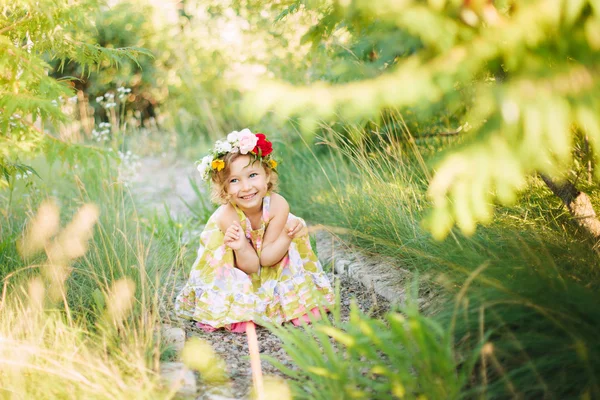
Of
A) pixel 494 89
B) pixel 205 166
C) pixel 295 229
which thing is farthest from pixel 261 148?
pixel 494 89

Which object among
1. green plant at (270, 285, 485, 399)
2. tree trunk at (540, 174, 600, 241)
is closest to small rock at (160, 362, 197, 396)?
green plant at (270, 285, 485, 399)

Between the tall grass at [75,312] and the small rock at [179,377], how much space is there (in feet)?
0.17

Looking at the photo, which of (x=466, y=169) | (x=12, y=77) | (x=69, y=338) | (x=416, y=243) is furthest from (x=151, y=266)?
(x=466, y=169)

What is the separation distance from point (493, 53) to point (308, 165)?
12.1ft

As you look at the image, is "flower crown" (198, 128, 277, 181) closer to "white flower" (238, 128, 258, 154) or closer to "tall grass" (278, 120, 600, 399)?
"white flower" (238, 128, 258, 154)

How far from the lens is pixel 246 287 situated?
3.23 metres

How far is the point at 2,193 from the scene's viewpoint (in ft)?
14.5

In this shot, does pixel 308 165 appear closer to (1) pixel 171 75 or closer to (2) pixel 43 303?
(2) pixel 43 303

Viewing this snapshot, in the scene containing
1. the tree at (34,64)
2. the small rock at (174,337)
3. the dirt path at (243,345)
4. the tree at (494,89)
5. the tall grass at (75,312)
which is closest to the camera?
the tree at (494,89)

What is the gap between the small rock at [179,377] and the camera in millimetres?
2199

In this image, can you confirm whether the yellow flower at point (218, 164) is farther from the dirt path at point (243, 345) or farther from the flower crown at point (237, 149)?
the dirt path at point (243, 345)

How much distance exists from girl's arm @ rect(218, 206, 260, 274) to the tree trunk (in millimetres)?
1691

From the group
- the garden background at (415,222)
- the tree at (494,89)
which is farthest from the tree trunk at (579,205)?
the tree at (494,89)

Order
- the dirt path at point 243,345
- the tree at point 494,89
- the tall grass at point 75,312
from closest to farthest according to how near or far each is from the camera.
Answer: the tree at point 494,89, the tall grass at point 75,312, the dirt path at point 243,345
